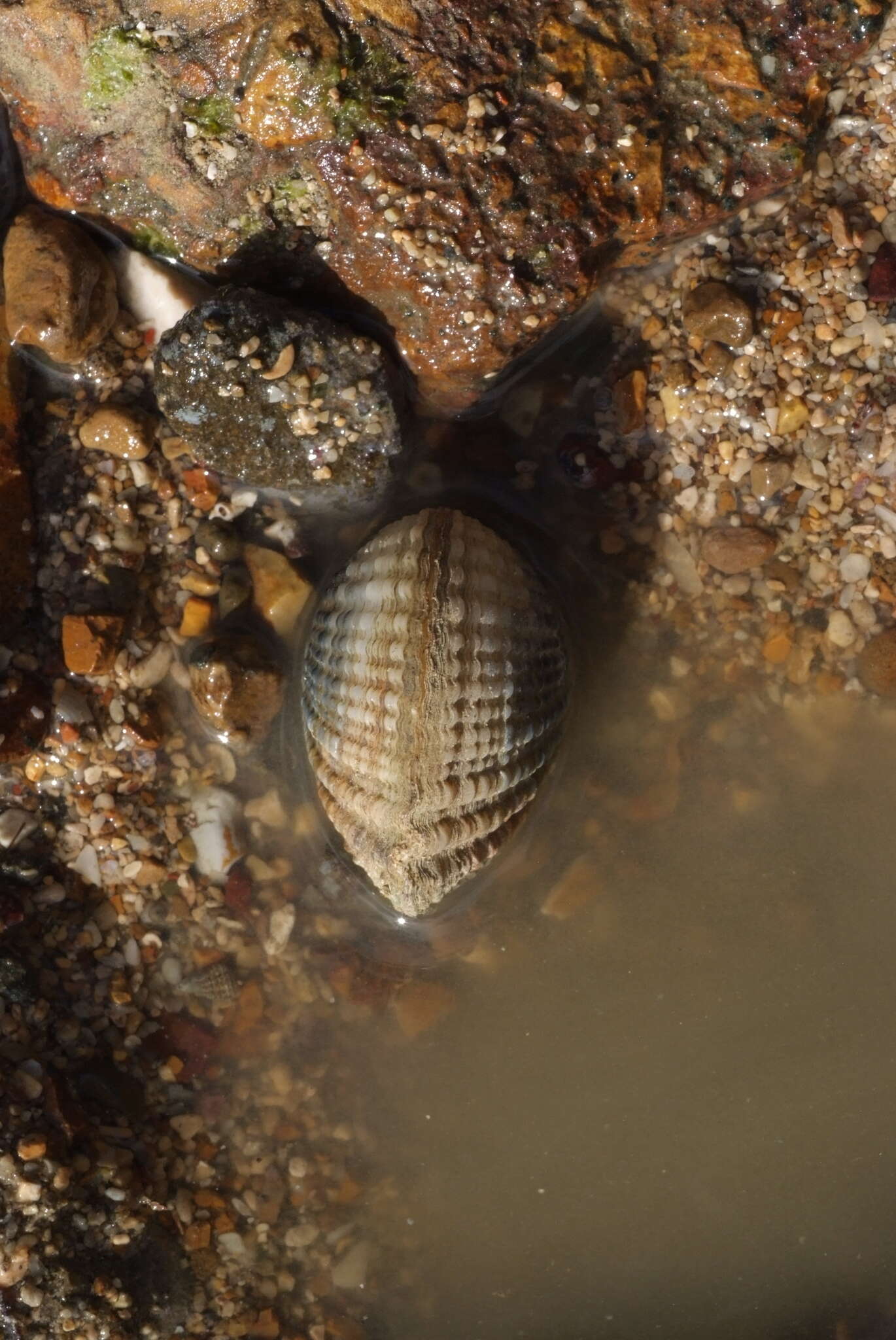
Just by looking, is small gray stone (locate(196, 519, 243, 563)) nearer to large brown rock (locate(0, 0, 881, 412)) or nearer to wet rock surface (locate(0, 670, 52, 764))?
wet rock surface (locate(0, 670, 52, 764))

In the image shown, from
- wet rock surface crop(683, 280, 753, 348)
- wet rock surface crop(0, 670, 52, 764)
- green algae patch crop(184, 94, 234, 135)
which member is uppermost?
green algae patch crop(184, 94, 234, 135)

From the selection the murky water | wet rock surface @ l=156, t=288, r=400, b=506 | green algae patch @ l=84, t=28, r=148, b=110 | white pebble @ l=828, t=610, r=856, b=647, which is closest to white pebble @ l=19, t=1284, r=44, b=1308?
the murky water

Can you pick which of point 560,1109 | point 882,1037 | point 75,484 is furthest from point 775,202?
point 560,1109

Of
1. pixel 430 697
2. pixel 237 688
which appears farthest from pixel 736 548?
pixel 237 688

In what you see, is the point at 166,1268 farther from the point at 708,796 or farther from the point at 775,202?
the point at 775,202

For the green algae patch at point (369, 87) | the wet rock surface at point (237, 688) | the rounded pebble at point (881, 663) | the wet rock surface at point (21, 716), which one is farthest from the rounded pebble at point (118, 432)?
the rounded pebble at point (881, 663)

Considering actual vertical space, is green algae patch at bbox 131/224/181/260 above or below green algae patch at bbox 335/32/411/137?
below

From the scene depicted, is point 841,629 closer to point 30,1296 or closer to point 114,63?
point 114,63
